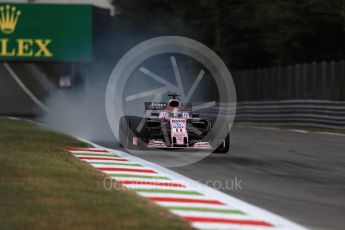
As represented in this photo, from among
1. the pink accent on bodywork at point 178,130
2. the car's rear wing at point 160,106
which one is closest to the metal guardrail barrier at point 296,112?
the car's rear wing at point 160,106

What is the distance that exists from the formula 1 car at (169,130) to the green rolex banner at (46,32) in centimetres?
2280

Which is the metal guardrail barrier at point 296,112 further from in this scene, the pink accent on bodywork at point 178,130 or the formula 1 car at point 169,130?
the pink accent on bodywork at point 178,130

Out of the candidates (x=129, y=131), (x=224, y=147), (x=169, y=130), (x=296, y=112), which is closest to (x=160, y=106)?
(x=129, y=131)

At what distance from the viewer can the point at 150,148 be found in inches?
605

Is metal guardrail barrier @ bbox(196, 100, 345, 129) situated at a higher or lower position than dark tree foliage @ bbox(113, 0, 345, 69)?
lower

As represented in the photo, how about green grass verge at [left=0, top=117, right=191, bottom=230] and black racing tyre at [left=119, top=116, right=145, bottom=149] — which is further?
black racing tyre at [left=119, top=116, right=145, bottom=149]

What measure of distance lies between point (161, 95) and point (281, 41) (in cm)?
3149

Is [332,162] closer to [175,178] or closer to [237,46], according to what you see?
[175,178]

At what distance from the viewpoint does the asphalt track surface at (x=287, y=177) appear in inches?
348

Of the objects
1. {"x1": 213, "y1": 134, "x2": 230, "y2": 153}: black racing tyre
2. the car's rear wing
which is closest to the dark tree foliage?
{"x1": 213, "y1": 134, "x2": 230, "y2": 153}: black racing tyre

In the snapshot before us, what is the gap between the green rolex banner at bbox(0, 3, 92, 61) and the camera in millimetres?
37156

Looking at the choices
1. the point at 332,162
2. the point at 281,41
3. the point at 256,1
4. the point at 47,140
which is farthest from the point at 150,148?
the point at 256,1

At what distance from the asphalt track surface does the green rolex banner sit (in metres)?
20.4

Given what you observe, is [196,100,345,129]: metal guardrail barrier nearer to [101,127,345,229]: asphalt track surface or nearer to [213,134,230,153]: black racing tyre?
[101,127,345,229]: asphalt track surface
